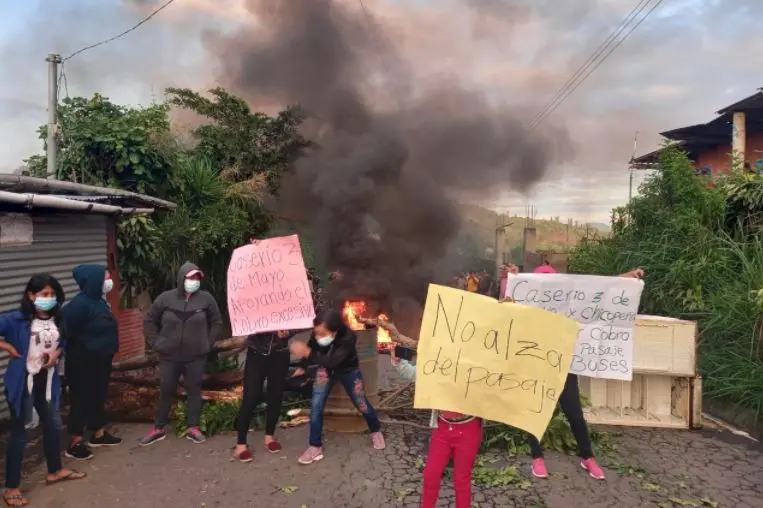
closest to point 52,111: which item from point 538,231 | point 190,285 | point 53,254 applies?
point 53,254

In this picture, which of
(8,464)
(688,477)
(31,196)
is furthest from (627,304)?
(31,196)

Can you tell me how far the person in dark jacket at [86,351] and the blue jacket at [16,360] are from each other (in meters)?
0.68

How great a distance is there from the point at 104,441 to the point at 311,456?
2.06 metres

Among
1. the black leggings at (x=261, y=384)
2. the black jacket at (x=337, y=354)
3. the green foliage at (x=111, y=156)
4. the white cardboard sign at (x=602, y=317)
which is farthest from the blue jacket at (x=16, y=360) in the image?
the green foliage at (x=111, y=156)

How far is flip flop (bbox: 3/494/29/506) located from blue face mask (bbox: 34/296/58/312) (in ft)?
4.47

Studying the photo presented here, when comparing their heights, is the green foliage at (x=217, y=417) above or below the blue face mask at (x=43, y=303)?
below

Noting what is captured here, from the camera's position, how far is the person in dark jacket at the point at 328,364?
4664 mm

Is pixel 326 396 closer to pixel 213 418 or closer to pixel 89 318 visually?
pixel 213 418

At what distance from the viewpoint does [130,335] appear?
8.89 metres

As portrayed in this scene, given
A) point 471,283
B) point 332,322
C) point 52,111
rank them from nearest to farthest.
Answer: point 332,322, point 52,111, point 471,283

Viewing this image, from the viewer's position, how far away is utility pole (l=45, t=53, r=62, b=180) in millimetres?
10641

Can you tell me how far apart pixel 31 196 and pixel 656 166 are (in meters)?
10.7

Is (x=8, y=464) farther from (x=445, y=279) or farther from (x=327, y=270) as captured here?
(x=445, y=279)

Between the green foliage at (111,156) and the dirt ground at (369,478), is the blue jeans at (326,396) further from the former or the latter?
the green foliage at (111,156)
